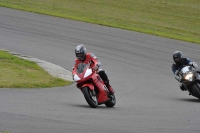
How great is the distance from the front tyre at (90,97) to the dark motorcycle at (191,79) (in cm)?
404

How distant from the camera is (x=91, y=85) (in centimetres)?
1307

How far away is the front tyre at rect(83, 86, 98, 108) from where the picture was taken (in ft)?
42.4

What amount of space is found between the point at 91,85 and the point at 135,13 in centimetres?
2777

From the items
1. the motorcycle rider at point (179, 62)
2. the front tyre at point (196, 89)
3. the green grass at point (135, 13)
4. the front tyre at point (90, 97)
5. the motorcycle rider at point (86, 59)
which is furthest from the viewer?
the green grass at point (135, 13)

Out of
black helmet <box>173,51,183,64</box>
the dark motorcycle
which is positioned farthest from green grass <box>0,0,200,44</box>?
the dark motorcycle

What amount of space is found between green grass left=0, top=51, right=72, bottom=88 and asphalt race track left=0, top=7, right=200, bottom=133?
589 millimetres

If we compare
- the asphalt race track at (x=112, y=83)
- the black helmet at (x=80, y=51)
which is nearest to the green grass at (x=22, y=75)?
the asphalt race track at (x=112, y=83)

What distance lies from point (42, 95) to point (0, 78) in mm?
2698

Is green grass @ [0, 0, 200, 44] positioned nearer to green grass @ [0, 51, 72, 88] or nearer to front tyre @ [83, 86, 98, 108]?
green grass @ [0, 51, 72, 88]

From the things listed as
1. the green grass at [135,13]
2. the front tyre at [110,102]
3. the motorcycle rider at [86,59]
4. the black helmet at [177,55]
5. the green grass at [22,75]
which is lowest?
the green grass at [22,75]

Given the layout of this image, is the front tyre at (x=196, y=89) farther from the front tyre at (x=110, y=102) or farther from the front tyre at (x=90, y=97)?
the front tyre at (x=90, y=97)

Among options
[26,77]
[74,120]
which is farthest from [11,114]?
[26,77]

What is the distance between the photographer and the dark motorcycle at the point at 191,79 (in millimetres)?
16219

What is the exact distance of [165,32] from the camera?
33.9 meters
